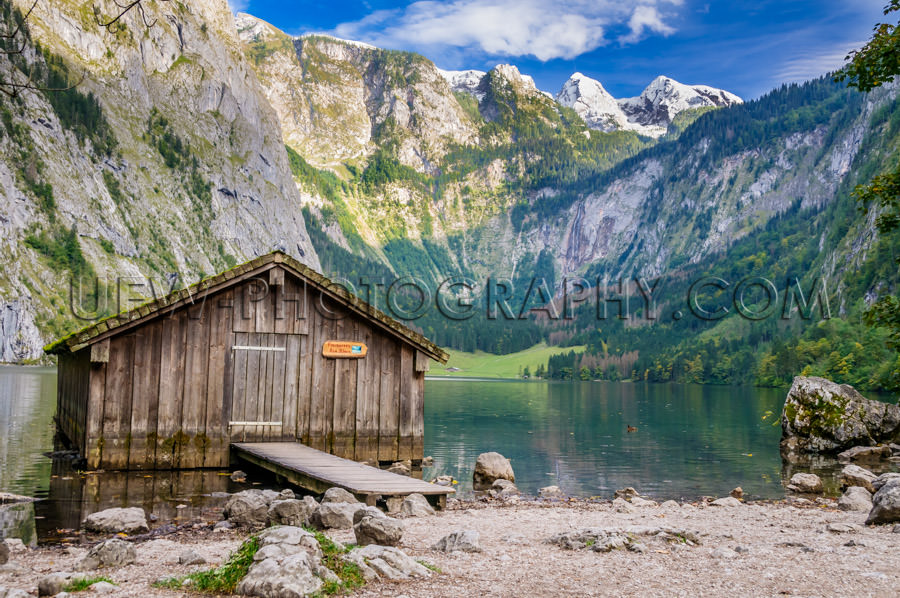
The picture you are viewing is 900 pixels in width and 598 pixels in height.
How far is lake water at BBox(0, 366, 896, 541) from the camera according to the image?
17344mm

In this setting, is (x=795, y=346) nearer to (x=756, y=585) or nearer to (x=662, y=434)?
(x=662, y=434)

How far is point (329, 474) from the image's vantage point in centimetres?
1750

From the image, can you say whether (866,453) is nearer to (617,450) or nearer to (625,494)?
(617,450)

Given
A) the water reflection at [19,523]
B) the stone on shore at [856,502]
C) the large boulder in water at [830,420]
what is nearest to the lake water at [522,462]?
the water reflection at [19,523]

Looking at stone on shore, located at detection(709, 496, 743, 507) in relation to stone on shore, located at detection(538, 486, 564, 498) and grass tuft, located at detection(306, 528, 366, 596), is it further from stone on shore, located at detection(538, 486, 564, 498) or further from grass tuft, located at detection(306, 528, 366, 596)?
grass tuft, located at detection(306, 528, 366, 596)

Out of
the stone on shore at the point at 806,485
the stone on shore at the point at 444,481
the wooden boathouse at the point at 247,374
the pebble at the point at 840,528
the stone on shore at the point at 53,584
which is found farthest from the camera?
the stone on shore at the point at 806,485

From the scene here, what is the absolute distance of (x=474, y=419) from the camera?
63.0 metres

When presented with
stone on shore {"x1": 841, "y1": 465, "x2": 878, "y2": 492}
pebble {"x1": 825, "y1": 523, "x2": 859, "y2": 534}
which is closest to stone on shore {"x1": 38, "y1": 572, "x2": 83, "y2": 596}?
pebble {"x1": 825, "y1": 523, "x2": 859, "y2": 534}

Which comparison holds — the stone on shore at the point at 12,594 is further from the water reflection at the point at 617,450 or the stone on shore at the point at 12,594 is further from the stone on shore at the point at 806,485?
the stone on shore at the point at 806,485

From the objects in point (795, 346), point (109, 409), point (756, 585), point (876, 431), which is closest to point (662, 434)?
point (876, 431)

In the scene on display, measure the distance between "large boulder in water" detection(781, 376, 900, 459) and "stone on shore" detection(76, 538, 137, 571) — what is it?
3492cm

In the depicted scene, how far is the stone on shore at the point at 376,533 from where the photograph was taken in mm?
11688

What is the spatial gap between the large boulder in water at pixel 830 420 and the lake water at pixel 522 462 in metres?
1.75

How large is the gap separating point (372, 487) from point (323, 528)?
2.64 meters
